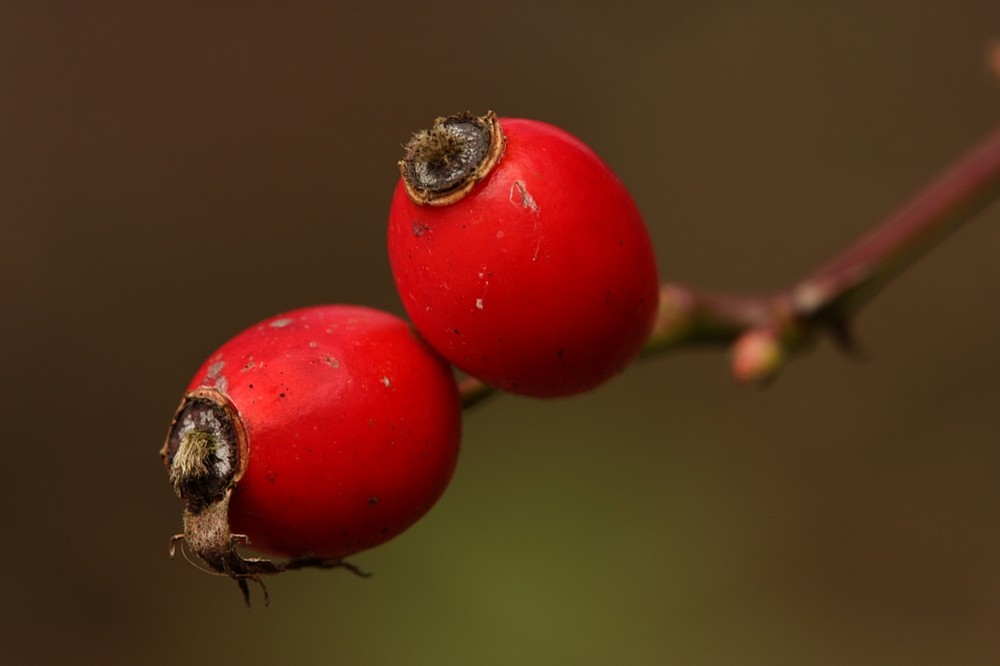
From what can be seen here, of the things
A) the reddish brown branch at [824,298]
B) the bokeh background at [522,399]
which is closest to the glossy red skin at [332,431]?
the reddish brown branch at [824,298]

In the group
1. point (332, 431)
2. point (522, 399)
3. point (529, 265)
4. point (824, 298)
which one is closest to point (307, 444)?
point (332, 431)

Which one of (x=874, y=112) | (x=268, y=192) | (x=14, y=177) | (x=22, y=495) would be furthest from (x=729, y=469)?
(x=14, y=177)

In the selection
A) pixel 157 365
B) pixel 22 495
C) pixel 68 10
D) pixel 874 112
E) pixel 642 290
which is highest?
pixel 68 10

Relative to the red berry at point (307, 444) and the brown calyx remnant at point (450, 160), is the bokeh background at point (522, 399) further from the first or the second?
the brown calyx remnant at point (450, 160)

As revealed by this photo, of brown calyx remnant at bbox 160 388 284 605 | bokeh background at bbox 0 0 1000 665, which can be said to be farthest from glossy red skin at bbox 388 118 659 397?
bokeh background at bbox 0 0 1000 665

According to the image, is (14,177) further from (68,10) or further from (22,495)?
(22,495)
